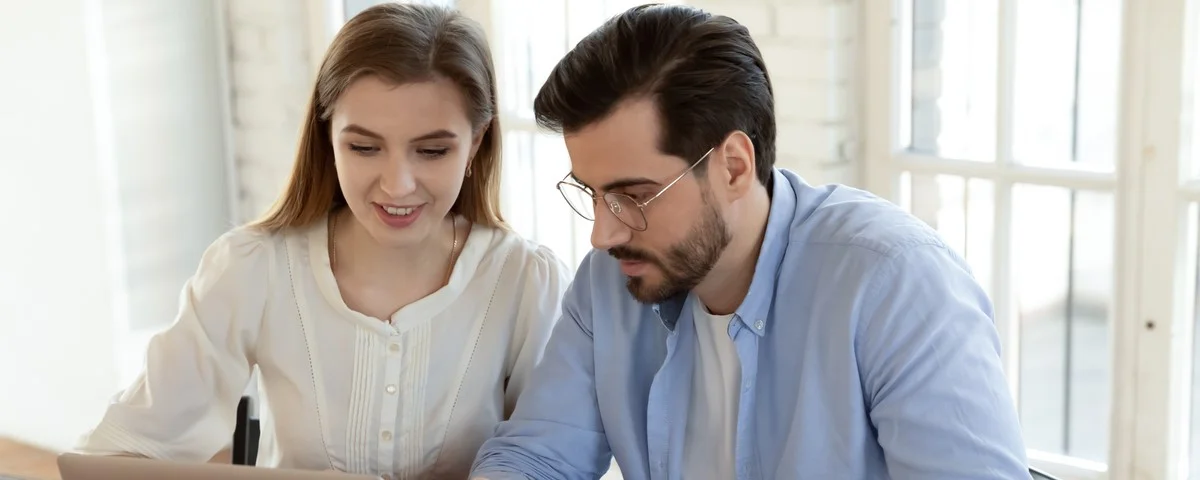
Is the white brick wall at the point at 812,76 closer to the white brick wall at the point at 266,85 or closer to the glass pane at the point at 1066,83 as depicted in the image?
the glass pane at the point at 1066,83

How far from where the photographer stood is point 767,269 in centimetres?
159

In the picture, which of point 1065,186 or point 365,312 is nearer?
point 365,312

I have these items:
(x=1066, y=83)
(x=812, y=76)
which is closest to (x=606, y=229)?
(x=812, y=76)

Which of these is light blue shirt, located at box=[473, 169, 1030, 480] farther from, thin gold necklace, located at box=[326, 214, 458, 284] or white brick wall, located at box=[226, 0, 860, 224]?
white brick wall, located at box=[226, 0, 860, 224]

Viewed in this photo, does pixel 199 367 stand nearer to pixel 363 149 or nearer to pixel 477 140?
pixel 363 149

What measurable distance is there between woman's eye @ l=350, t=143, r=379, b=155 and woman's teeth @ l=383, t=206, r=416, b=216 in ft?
0.25

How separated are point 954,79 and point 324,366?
1.33 metres

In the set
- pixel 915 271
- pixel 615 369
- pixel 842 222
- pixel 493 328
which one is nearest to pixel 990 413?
pixel 915 271

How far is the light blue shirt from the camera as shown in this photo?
4.58 ft

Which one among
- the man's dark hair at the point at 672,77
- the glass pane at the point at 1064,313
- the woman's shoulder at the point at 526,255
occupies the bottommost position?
the glass pane at the point at 1064,313

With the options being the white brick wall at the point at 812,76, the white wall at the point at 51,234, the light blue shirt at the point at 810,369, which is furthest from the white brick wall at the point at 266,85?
the light blue shirt at the point at 810,369

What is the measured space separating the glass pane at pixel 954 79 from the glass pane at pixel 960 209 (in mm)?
55

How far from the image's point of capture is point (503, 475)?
5.41 ft

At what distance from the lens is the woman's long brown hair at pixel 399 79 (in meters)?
1.72
